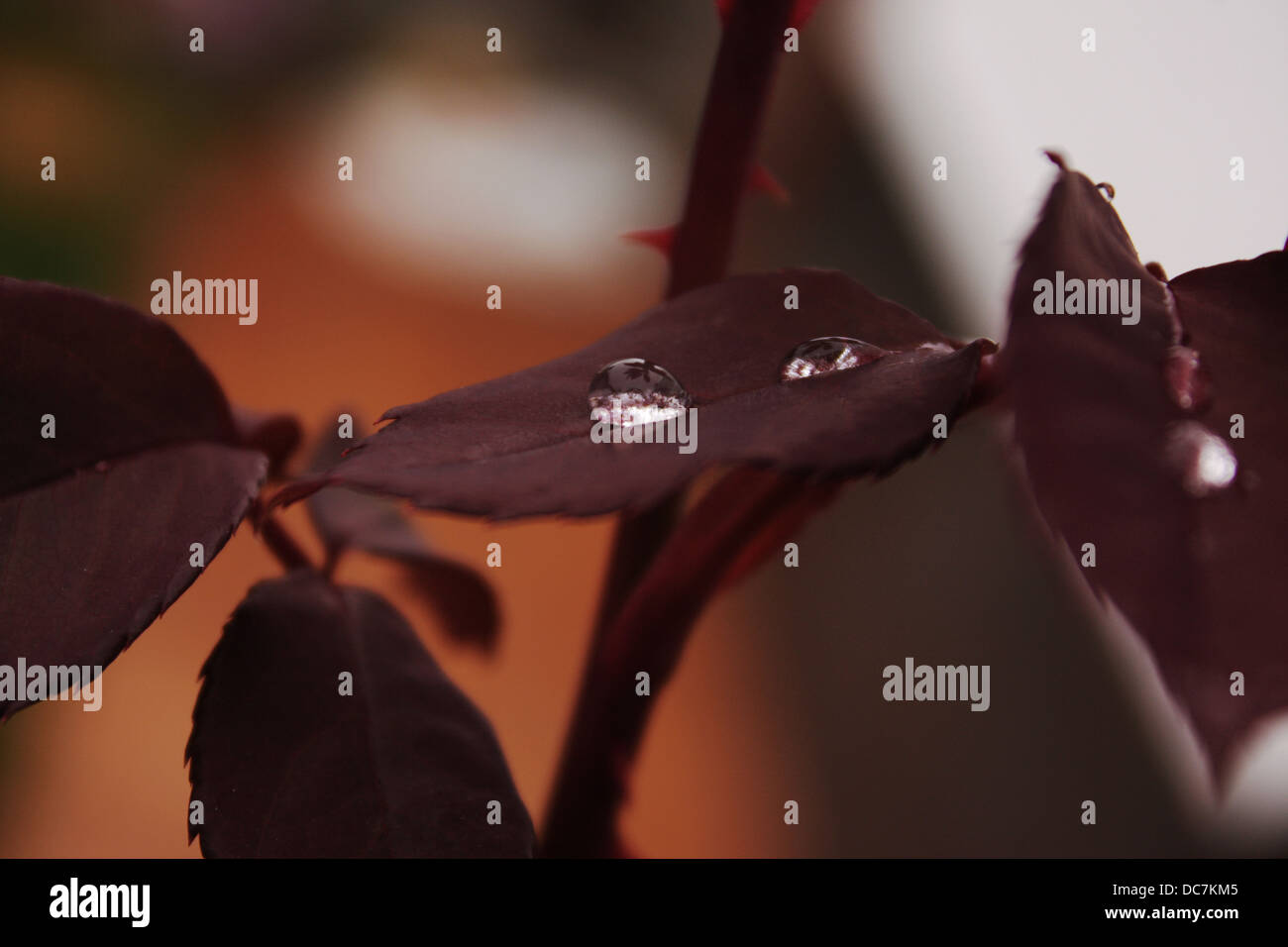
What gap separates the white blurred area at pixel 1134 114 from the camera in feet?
1.77

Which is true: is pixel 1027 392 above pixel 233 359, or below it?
below

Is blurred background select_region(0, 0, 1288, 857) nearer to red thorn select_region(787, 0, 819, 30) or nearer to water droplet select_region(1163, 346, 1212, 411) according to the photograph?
red thorn select_region(787, 0, 819, 30)

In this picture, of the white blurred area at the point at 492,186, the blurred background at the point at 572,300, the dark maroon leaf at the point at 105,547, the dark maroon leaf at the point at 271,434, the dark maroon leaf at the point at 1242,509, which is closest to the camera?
the dark maroon leaf at the point at 1242,509

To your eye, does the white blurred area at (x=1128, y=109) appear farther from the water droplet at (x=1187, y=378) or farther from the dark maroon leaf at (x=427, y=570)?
the dark maroon leaf at (x=427, y=570)

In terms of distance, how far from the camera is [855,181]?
1.53 meters

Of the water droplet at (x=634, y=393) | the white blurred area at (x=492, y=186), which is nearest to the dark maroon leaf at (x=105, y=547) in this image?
the water droplet at (x=634, y=393)

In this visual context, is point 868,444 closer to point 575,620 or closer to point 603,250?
point 575,620

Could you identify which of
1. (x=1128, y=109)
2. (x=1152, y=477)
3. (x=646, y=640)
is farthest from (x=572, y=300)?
(x=1152, y=477)

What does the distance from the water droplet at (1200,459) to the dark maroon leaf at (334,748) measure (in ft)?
0.72

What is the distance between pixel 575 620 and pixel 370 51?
0.83 meters

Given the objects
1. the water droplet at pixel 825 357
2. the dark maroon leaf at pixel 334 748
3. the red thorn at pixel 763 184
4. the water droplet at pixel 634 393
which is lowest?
the dark maroon leaf at pixel 334 748

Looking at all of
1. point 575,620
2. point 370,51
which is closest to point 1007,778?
point 575,620

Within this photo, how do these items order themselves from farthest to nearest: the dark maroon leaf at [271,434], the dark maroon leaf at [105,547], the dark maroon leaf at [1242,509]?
the dark maroon leaf at [271,434] < the dark maroon leaf at [105,547] < the dark maroon leaf at [1242,509]

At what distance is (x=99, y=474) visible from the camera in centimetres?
35
